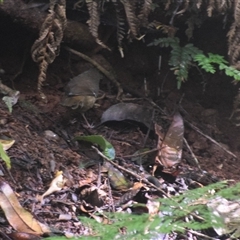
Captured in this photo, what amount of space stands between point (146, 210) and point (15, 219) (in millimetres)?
503

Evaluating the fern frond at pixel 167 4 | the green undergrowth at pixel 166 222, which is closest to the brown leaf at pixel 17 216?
the green undergrowth at pixel 166 222

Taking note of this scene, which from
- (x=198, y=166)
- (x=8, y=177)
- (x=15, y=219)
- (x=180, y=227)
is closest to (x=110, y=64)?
(x=198, y=166)

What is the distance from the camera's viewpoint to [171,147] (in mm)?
2148

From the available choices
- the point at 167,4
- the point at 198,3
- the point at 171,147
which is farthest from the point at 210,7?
the point at 171,147

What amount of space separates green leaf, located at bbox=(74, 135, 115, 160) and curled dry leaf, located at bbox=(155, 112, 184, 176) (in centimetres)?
23

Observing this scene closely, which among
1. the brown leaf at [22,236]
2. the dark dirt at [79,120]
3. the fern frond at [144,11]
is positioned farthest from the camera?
the fern frond at [144,11]

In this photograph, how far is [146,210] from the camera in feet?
5.50

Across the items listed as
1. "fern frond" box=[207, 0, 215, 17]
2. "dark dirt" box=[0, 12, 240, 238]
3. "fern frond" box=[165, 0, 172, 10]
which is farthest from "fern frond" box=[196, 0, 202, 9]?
"dark dirt" box=[0, 12, 240, 238]

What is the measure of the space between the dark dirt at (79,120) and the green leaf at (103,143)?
0.16ft

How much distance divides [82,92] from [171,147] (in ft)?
1.77

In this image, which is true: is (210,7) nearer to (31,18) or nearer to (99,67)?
(99,67)

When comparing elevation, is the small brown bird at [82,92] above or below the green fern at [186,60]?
below

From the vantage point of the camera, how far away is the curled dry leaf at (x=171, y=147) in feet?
6.72

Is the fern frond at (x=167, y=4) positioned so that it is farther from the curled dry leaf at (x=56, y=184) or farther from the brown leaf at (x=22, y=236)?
the brown leaf at (x=22, y=236)
